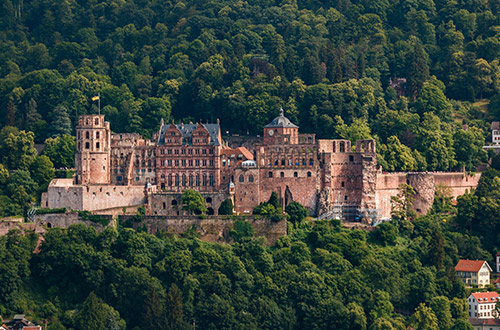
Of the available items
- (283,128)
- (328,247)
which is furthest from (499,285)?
(283,128)

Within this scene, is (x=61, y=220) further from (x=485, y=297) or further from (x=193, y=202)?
(x=485, y=297)

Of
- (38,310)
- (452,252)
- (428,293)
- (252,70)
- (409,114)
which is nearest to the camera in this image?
(38,310)

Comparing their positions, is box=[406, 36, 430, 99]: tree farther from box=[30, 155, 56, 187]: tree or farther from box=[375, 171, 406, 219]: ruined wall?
box=[30, 155, 56, 187]: tree

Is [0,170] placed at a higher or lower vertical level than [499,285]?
higher

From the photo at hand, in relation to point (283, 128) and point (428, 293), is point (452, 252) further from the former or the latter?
point (283, 128)

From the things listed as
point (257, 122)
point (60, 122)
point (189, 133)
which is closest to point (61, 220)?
point (189, 133)

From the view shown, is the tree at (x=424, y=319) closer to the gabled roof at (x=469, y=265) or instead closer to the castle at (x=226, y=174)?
the gabled roof at (x=469, y=265)
